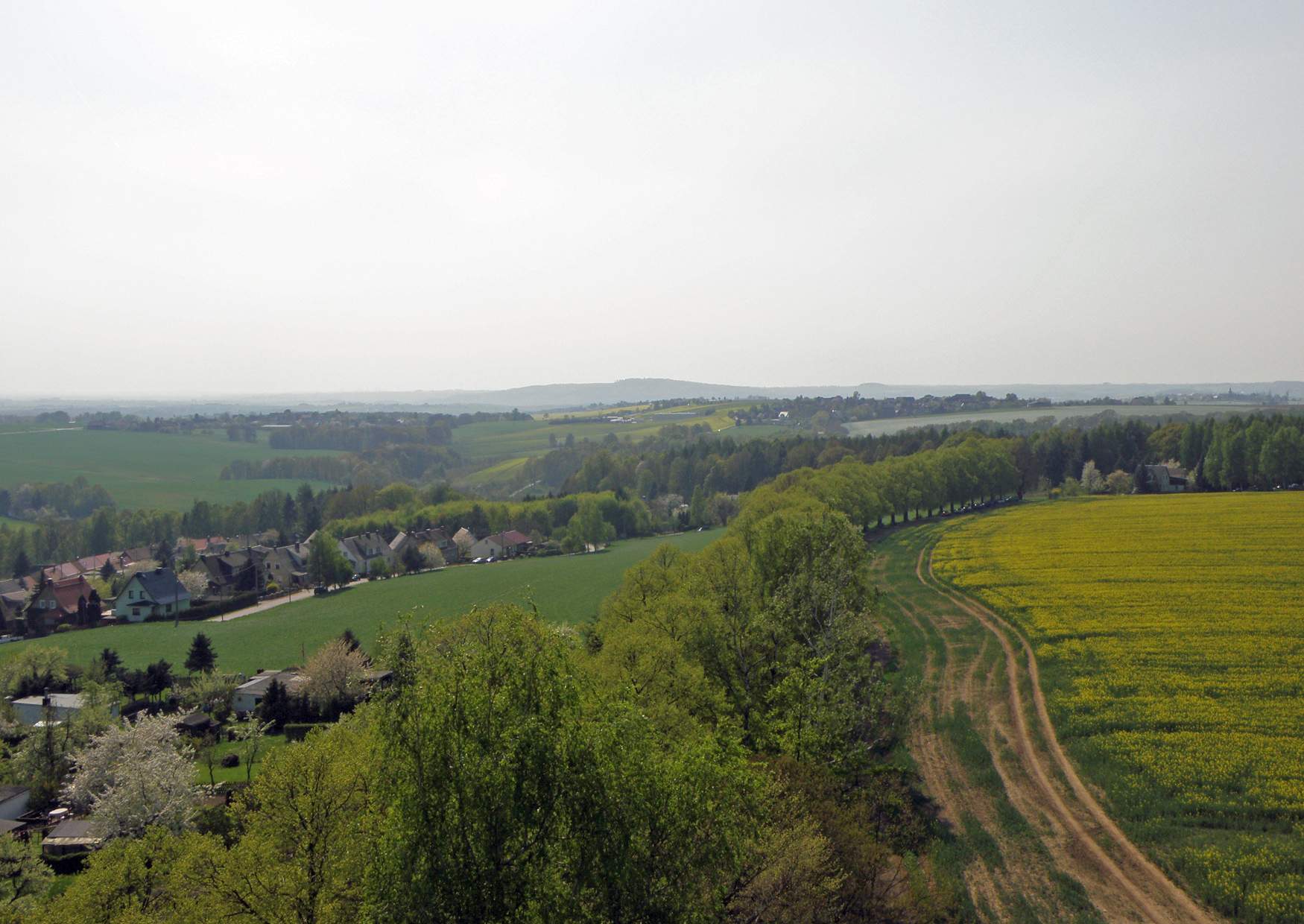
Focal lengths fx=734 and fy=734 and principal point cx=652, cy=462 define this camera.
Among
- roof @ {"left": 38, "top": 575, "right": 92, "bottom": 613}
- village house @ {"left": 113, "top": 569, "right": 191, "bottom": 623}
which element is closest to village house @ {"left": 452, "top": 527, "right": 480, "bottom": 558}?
village house @ {"left": 113, "top": 569, "right": 191, "bottom": 623}

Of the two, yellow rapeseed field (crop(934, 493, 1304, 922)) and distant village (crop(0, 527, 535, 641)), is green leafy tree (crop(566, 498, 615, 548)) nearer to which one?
distant village (crop(0, 527, 535, 641))

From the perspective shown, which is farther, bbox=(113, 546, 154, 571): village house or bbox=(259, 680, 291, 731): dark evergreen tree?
bbox=(113, 546, 154, 571): village house

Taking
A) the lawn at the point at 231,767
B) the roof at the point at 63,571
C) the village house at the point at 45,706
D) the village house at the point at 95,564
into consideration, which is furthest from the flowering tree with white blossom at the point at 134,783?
the village house at the point at 95,564

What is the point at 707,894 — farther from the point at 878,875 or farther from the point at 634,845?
the point at 878,875

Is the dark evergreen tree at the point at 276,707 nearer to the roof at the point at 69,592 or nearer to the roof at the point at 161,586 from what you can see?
the roof at the point at 161,586

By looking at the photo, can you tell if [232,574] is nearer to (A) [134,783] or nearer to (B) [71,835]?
(B) [71,835]

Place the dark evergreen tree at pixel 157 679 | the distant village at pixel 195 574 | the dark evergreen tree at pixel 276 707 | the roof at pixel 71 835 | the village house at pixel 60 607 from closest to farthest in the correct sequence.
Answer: the roof at pixel 71 835, the dark evergreen tree at pixel 276 707, the dark evergreen tree at pixel 157 679, the village house at pixel 60 607, the distant village at pixel 195 574
